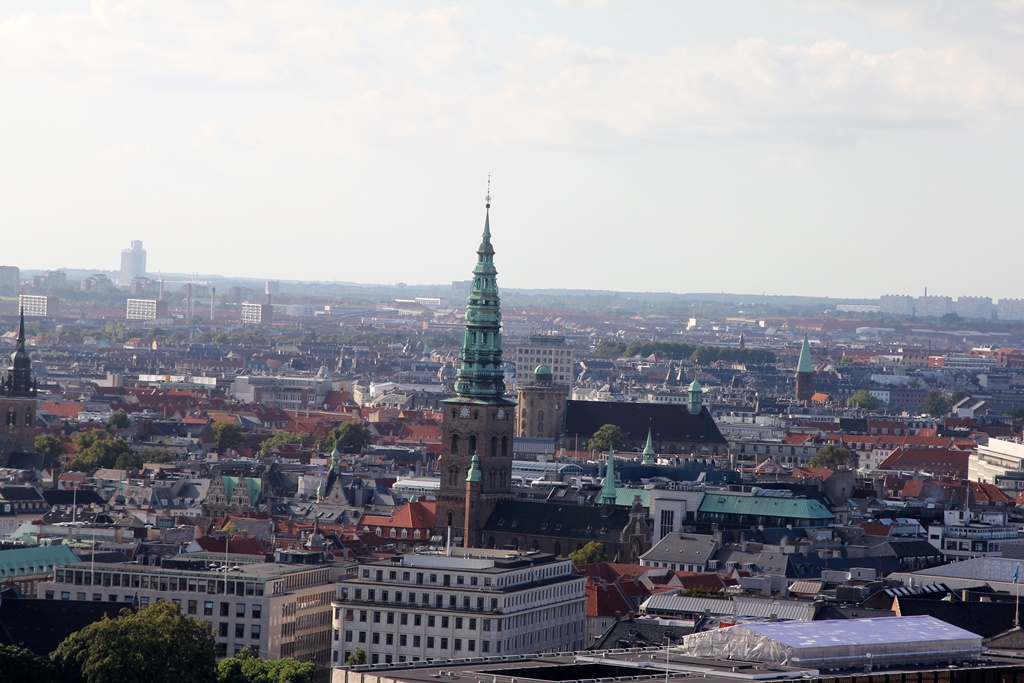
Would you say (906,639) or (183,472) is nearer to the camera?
(906,639)

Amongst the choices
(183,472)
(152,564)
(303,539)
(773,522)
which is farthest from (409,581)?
(183,472)

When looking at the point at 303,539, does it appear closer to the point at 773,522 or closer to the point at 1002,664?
the point at 773,522

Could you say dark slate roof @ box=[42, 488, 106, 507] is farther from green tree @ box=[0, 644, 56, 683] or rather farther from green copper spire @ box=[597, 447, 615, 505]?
green tree @ box=[0, 644, 56, 683]

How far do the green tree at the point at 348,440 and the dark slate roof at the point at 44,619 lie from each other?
103 metres

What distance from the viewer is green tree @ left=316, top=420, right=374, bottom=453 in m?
194

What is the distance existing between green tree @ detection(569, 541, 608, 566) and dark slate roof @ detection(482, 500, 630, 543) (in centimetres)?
318

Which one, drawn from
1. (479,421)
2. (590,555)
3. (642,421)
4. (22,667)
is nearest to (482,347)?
(479,421)

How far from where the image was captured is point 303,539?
11619cm

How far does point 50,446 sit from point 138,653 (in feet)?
307

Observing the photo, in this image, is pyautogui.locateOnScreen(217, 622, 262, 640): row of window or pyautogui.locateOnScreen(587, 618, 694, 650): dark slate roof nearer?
pyautogui.locateOnScreen(587, 618, 694, 650): dark slate roof

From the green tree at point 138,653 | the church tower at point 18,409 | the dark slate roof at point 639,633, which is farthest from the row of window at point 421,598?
the church tower at point 18,409

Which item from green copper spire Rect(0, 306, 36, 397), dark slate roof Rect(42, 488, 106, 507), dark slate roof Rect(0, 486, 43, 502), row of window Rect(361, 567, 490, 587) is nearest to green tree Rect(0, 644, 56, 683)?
row of window Rect(361, 567, 490, 587)

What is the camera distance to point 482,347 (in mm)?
132375

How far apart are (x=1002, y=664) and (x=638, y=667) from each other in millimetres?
9379
